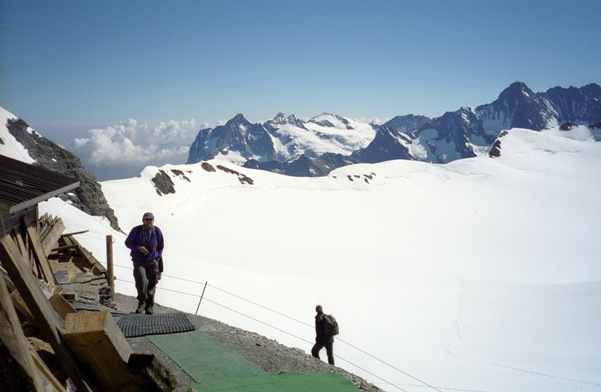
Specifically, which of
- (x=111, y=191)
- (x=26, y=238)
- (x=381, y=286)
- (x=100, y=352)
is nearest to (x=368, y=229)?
(x=381, y=286)

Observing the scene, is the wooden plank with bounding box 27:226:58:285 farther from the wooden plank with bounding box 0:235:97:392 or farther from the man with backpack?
the wooden plank with bounding box 0:235:97:392

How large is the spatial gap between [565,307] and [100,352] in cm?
3192

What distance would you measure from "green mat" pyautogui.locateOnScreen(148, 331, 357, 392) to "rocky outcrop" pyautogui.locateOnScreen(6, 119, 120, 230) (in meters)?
27.4

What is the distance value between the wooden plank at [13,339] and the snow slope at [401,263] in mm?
13997

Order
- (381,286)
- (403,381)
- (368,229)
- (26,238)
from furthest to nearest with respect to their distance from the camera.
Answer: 1. (368,229)
2. (381,286)
3. (403,381)
4. (26,238)

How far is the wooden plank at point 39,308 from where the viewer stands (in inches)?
93.5

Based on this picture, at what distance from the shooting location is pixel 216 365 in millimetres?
7406

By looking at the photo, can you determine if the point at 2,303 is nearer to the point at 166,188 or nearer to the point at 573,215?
the point at 166,188

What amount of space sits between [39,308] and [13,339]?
0.50m

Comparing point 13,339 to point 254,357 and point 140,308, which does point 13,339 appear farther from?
point 140,308

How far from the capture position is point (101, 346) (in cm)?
255

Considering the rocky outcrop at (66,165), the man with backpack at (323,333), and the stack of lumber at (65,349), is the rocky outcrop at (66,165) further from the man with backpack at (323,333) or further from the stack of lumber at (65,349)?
the stack of lumber at (65,349)

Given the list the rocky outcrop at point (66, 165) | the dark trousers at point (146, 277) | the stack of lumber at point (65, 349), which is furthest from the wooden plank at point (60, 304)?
the rocky outcrop at point (66, 165)

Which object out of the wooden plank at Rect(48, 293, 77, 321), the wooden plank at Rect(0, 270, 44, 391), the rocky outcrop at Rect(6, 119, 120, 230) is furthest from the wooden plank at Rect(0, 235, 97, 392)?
the rocky outcrop at Rect(6, 119, 120, 230)
